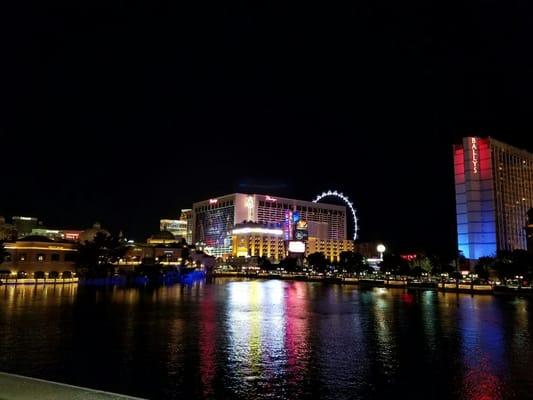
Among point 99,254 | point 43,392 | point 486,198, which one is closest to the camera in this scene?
point 43,392

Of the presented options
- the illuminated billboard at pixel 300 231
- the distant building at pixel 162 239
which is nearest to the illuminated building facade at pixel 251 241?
the illuminated billboard at pixel 300 231

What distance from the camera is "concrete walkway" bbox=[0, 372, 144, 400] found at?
28.8 feet

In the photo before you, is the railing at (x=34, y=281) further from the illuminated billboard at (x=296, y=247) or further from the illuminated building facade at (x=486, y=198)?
the illuminated building facade at (x=486, y=198)

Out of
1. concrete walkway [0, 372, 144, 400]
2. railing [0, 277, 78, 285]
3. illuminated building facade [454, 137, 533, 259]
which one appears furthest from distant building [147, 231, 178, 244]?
concrete walkway [0, 372, 144, 400]

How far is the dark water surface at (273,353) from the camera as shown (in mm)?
17406

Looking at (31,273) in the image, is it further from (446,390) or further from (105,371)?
(446,390)

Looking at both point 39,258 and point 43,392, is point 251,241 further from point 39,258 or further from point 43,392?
point 43,392

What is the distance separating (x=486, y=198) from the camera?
117688 millimetres

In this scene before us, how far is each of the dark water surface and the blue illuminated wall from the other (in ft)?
274

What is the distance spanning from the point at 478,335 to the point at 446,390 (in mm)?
14245

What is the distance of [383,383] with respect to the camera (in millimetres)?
18109

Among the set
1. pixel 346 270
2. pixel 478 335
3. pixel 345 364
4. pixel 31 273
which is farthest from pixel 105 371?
pixel 346 270

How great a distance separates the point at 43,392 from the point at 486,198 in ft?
410

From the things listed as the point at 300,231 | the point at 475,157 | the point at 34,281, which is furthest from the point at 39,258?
the point at 475,157
